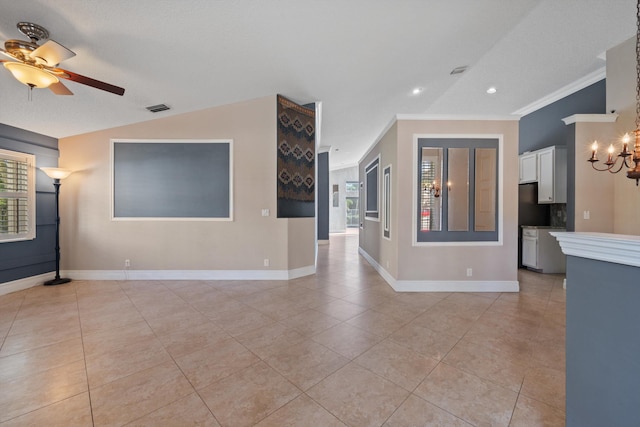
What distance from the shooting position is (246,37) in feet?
9.10

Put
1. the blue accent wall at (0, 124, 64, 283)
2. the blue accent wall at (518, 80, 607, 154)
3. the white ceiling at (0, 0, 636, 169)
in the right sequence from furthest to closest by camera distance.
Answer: the blue accent wall at (518, 80, 607, 154) < the blue accent wall at (0, 124, 64, 283) < the white ceiling at (0, 0, 636, 169)

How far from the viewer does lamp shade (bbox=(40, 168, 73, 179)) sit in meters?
4.06

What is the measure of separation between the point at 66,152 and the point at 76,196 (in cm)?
82

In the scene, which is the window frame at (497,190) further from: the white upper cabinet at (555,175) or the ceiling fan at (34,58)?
the ceiling fan at (34,58)

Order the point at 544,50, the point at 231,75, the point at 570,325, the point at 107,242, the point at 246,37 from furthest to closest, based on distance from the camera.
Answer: the point at 107,242 → the point at 544,50 → the point at 231,75 → the point at 246,37 → the point at 570,325

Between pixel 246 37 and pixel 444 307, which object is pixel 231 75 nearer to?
pixel 246 37

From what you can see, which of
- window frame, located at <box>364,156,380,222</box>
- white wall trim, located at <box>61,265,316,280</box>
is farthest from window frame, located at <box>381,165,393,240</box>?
white wall trim, located at <box>61,265,316,280</box>

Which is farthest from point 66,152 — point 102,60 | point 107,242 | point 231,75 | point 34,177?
point 231,75

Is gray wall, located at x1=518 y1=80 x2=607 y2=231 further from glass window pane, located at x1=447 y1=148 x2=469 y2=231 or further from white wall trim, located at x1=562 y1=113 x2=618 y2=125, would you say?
glass window pane, located at x1=447 y1=148 x2=469 y2=231

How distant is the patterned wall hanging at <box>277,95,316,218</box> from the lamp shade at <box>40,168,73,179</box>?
3572mm

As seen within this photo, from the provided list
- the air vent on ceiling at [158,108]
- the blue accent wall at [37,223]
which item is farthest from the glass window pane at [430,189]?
the blue accent wall at [37,223]

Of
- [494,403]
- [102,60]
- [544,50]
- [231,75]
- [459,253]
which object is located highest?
[544,50]

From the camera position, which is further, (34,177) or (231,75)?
(34,177)

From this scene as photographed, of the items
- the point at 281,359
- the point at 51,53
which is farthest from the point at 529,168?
the point at 51,53
